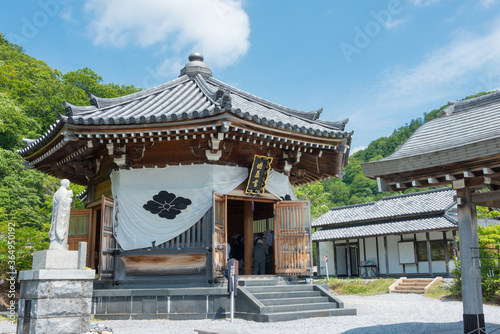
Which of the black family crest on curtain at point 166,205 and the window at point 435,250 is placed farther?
the window at point 435,250

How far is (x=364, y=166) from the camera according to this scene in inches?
Result: 298

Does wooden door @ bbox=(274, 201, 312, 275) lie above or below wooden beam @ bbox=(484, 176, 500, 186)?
below

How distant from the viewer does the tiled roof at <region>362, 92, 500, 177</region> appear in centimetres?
641

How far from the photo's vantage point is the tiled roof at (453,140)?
641 cm

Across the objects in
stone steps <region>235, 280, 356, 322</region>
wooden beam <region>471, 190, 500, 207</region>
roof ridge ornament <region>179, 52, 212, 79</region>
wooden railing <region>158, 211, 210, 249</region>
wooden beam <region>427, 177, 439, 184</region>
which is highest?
roof ridge ornament <region>179, 52, 212, 79</region>

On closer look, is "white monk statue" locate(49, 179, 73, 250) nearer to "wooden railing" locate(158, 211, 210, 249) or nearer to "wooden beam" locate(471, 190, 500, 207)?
"wooden railing" locate(158, 211, 210, 249)

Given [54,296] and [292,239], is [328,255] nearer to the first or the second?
[292,239]

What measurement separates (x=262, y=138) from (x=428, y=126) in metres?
4.23

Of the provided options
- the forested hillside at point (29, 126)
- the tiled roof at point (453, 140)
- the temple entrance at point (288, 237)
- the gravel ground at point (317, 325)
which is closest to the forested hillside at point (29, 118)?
the forested hillside at point (29, 126)

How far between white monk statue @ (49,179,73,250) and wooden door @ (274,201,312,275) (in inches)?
235

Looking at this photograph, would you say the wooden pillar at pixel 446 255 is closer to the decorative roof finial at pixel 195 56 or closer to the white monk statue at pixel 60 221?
the decorative roof finial at pixel 195 56

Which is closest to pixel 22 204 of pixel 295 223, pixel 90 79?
pixel 90 79

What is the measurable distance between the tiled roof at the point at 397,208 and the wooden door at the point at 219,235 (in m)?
19.9

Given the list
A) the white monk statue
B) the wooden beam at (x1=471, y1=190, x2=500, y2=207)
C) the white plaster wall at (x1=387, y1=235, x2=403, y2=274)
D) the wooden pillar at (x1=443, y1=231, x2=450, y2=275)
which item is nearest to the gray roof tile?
the white monk statue
